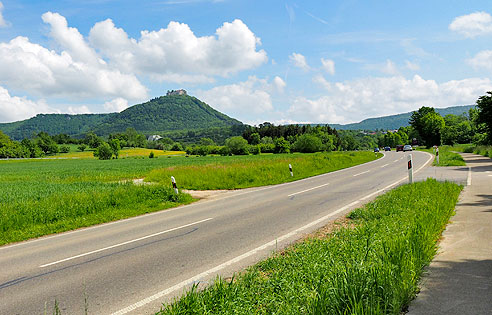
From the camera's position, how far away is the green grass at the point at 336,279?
3.34 m

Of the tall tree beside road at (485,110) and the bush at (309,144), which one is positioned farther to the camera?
the bush at (309,144)

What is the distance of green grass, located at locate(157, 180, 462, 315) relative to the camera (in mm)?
3338

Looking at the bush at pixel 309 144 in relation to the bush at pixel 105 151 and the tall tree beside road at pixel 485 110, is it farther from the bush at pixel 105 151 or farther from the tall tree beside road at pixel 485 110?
the tall tree beside road at pixel 485 110

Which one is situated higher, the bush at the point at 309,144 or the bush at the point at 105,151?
the bush at the point at 105,151

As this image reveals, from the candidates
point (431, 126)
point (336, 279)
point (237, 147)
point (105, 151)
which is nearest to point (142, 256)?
point (336, 279)

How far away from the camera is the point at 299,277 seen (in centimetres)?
409

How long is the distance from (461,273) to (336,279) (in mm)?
2197

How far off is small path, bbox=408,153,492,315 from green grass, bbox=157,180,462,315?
175 mm

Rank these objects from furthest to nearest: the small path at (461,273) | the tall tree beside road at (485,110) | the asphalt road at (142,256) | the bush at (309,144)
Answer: the bush at (309,144) < the tall tree beside road at (485,110) < the asphalt road at (142,256) < the small path at (461,273)

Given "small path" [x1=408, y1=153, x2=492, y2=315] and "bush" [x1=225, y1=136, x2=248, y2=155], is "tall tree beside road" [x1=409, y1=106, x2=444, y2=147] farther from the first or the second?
"small path" [x1=408, y1=153, x2=492, y2=315]

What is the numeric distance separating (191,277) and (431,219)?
4806 mm

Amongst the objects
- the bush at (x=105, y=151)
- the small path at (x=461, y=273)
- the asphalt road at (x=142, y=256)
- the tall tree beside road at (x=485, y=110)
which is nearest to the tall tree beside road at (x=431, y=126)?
the tall tree beside road at (x=485, y=110)

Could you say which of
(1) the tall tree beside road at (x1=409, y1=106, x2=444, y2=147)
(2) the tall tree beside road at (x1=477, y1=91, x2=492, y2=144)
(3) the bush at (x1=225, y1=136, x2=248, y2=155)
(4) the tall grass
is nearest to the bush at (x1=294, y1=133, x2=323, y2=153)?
(3) the bush at (x1=225, y1=136, x2=248, y2=155)

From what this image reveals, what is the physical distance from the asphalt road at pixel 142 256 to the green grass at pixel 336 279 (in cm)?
83
